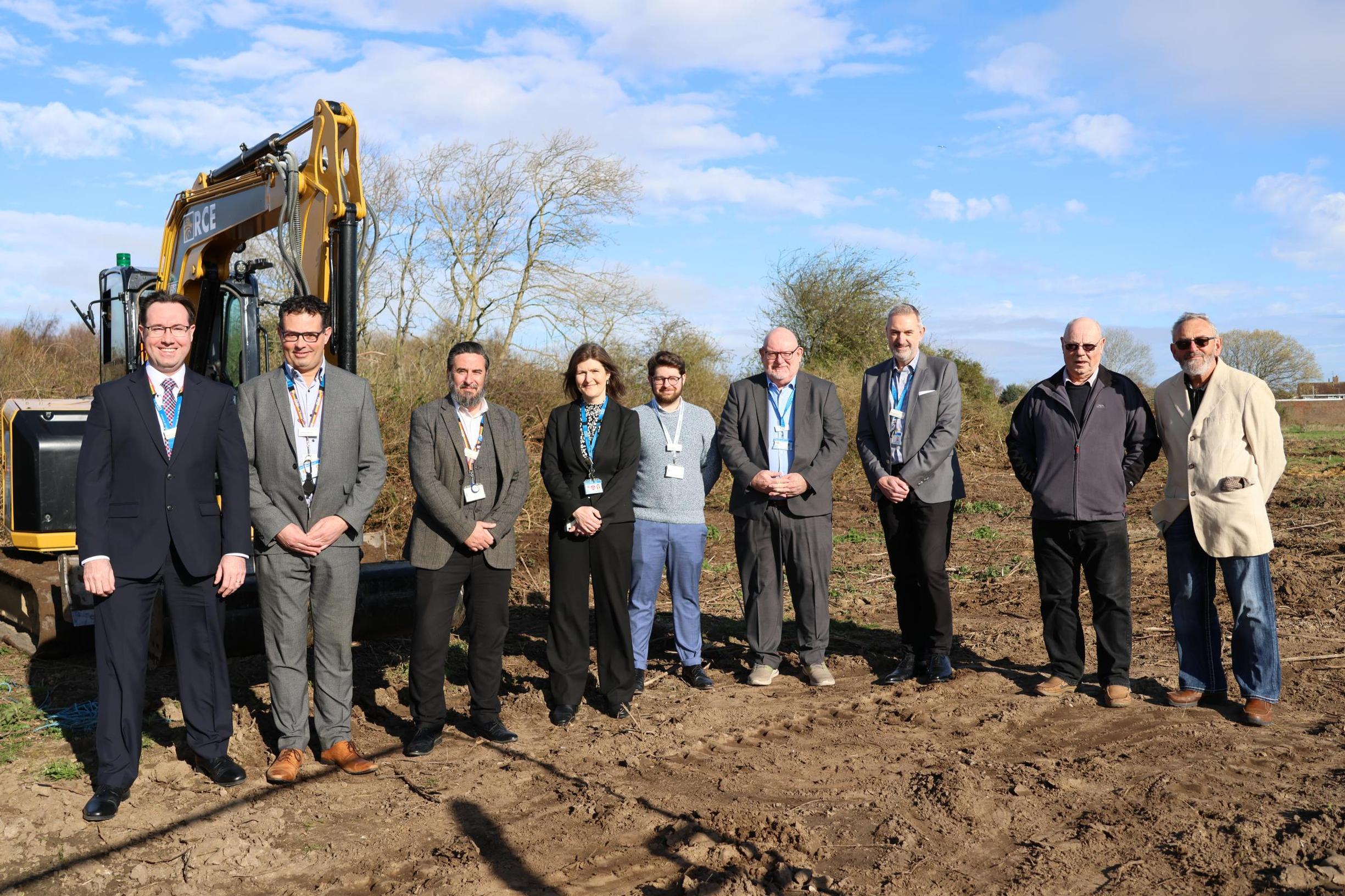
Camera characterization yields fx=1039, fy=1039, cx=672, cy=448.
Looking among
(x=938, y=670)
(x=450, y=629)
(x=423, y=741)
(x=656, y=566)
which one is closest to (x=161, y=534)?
(x=450, y=629)

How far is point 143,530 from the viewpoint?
14.1 ft

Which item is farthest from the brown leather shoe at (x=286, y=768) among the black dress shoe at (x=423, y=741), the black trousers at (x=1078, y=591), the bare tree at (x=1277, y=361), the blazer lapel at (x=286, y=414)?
the bare tree at (x=1277, y=361)

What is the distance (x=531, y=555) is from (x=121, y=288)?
4.63 m

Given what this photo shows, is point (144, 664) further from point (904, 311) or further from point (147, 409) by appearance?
point (904, 311)

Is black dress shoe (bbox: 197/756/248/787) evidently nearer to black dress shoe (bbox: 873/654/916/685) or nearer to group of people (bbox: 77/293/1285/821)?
group of people (bbox: 77/293/1285/821)

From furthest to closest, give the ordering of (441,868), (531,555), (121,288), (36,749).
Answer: (531,555), (121,288), (36,749), (441,868)

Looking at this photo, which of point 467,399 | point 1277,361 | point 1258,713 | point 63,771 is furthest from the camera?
point 1277,361

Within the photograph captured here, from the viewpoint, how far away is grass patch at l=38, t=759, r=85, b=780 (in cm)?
464

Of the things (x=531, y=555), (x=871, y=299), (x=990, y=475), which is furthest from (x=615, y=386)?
(x=871, y=299)

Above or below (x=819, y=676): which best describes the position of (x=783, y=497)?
above

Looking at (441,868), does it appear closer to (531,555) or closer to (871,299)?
(531,555)

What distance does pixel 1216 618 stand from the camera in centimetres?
549

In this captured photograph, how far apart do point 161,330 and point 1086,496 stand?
15.2 ft

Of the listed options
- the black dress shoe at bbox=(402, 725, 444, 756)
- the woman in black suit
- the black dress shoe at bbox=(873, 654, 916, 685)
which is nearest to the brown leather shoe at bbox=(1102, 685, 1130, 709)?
the black dress shoe at bbox=(873, 654, 916, 685)
